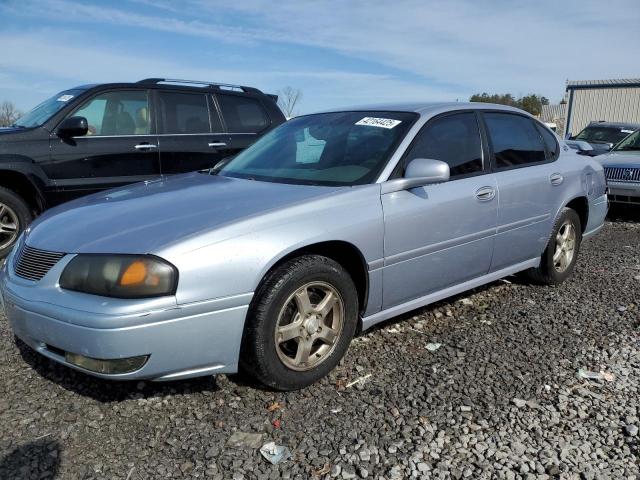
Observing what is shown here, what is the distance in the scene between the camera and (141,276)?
245 cm

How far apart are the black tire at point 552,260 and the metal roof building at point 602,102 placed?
93.6ft

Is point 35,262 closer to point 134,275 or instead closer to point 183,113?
point 134,275

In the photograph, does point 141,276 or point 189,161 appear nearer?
point 141,276

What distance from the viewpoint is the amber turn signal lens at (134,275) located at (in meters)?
2.45

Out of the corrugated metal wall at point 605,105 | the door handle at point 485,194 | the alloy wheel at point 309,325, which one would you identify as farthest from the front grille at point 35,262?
the corrugated metal wall at point 605,105

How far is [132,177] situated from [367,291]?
379 cm

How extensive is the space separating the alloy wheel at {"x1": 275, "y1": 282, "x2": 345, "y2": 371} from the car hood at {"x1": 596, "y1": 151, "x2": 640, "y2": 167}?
6.81 meters

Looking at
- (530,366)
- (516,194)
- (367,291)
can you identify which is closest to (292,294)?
(367,291)

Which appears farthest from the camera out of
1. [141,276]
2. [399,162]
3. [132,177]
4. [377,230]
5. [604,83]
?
[604,83]

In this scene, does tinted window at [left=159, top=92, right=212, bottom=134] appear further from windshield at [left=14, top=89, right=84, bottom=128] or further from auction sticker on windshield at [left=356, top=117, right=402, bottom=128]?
auction sticker on windshield at [left=356, top=117, right=402, bottom=128]

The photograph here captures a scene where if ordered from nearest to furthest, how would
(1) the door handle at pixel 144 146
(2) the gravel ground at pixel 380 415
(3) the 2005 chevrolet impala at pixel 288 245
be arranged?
1. (2) the gravel ground at pixel 380 415
2. (3) the 2005 chevrolet impala at pixel 288 245
3. (1) the door handle at pixel 144 146

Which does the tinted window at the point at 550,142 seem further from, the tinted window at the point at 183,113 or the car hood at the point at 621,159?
the car hood at the point at 621,159

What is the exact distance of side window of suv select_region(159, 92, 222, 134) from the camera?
6367 millimetres

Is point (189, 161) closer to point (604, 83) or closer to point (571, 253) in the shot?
point (571, 253)
